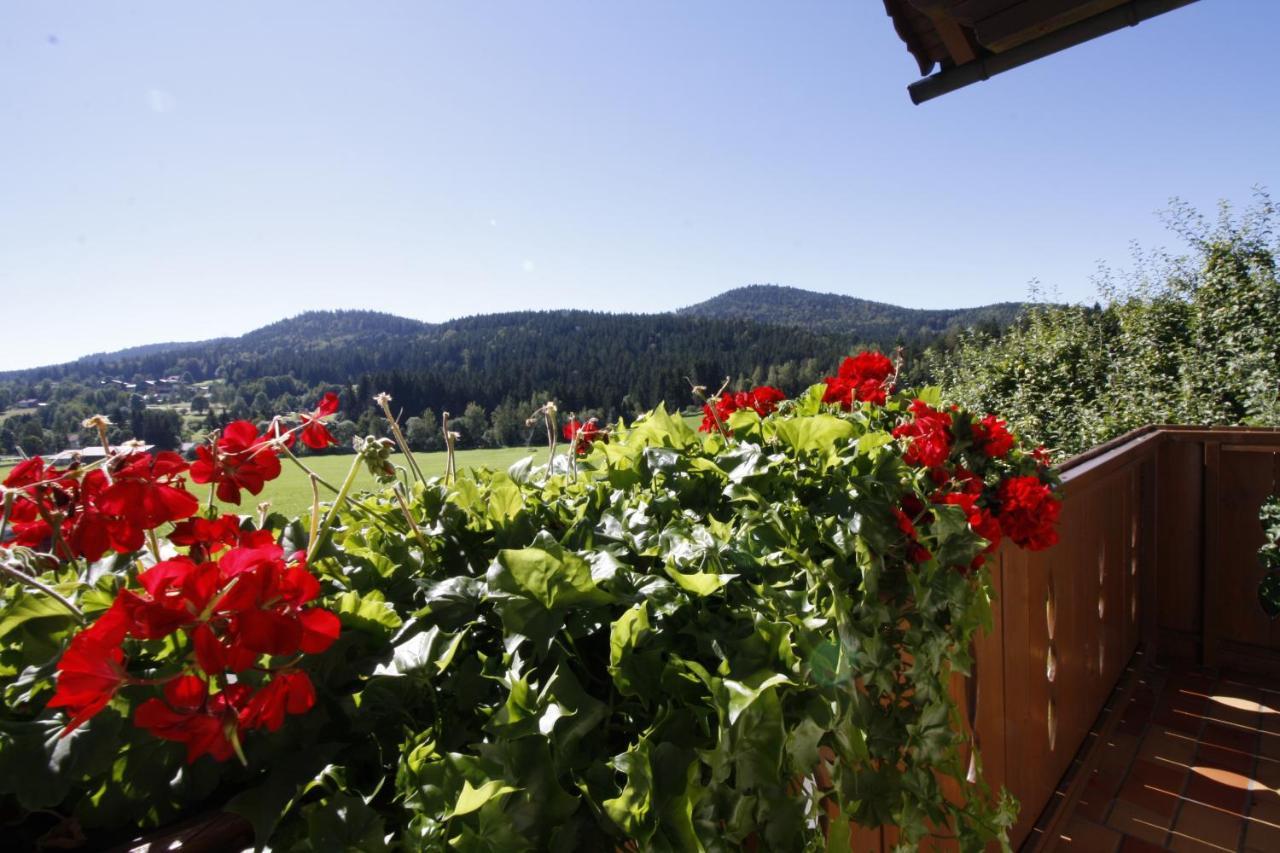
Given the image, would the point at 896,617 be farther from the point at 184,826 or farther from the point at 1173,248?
the point at 1173,248

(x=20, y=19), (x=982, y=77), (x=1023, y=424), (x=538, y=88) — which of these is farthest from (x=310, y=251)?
(x=982, y=77)

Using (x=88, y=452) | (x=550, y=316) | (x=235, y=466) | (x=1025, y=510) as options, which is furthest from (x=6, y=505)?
(x=550, y=316)

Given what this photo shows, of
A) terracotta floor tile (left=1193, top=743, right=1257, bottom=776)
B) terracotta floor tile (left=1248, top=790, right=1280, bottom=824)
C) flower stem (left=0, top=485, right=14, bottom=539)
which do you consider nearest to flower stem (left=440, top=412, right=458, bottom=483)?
flower stem (left=0, top=485, right=14, bottom=539)

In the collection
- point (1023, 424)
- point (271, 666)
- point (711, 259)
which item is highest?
point (711, 259)

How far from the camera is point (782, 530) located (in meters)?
0.80

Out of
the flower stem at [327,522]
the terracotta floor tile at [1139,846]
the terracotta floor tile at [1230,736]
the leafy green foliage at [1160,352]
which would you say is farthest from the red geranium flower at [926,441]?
the leafy green foliage at [1160,352]

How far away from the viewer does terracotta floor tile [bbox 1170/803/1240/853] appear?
2096 mm

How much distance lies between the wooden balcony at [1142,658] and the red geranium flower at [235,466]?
1.15m

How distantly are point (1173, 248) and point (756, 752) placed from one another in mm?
11474

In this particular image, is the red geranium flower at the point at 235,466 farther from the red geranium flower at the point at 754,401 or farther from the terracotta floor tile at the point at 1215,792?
the terracotta floor tile at the point at 1215,792

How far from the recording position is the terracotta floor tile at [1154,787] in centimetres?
229

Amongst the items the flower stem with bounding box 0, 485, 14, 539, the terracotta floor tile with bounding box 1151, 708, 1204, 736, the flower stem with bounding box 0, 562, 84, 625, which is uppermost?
the flower stem with bounding box 0, 485, 14, 539

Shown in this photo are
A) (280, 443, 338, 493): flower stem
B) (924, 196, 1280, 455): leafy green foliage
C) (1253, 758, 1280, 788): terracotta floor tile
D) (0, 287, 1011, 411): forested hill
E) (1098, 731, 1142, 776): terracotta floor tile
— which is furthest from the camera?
(0, 287, 1011, 411): forested hill

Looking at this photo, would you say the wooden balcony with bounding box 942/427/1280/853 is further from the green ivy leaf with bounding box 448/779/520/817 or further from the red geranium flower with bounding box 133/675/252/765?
the red geranium flower with bounding box 133/675/252/765
